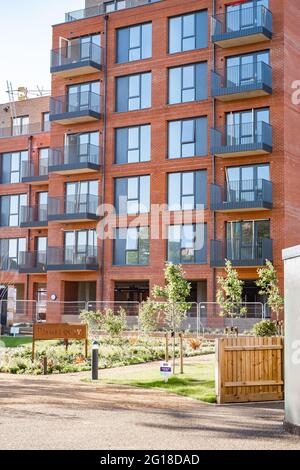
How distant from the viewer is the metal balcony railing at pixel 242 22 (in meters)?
37.5

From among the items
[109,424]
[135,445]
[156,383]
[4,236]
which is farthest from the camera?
[4,236]

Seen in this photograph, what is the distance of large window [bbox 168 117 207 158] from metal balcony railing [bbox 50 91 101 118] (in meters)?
5.37

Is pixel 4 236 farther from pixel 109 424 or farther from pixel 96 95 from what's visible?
pixel 109 424

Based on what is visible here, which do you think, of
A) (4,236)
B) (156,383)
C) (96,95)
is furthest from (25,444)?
(4,236)

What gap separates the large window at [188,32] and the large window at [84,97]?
5.51 m

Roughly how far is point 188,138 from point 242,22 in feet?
22.6

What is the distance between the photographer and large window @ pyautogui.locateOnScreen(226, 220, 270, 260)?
123 feet

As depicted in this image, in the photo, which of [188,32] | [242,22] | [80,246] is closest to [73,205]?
[80,246]

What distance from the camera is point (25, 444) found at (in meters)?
9.32

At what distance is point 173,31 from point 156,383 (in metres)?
29.4

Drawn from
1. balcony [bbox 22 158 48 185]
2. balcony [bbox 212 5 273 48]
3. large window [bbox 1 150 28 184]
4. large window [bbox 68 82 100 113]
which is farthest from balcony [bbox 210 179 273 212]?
large window [bbox 1 150 28 184]

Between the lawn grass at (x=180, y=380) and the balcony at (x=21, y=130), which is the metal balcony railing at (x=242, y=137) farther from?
the balcony at (x=21, y=130)

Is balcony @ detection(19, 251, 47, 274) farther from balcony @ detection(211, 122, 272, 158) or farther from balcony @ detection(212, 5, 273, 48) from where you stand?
balcony @ detection(212, 5, 273, 48)

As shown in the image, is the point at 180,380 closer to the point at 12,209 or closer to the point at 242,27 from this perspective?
the point at 242,27
